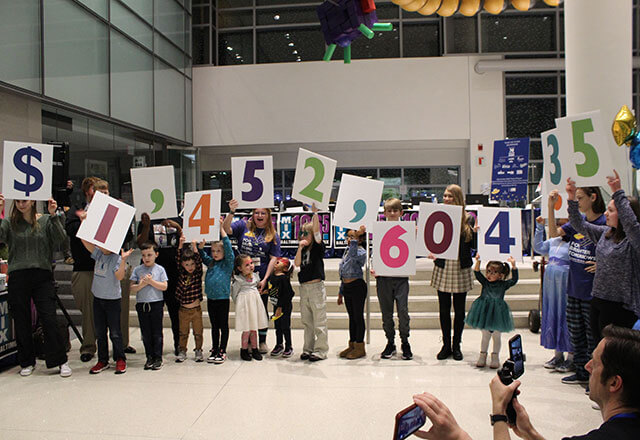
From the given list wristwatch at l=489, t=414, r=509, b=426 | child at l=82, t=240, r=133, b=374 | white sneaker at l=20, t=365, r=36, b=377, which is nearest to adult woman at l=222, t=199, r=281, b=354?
child at l=82, t=240, r=133, b=374

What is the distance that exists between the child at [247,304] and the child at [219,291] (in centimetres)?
10

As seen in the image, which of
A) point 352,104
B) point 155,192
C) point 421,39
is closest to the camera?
point 155,192

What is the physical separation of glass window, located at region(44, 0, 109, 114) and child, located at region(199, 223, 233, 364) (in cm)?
509

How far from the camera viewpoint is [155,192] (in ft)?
17.7

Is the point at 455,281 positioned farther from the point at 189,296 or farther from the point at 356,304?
the point at 189,296

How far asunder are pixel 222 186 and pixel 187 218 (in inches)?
430

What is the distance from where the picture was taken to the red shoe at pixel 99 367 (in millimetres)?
4914

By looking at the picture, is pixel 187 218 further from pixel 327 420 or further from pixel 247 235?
pixel 327 420

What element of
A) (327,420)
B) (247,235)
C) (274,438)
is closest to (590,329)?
(327,420)

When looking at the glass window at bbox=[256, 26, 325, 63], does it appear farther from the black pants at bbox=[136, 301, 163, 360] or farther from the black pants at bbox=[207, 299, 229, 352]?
the black pants at bbox=[136, 301, 163, 360]

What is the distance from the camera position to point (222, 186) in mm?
16000

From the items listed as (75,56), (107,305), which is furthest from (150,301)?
(75,56)

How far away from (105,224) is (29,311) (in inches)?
46.0

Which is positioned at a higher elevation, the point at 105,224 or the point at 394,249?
the point at 105,224
